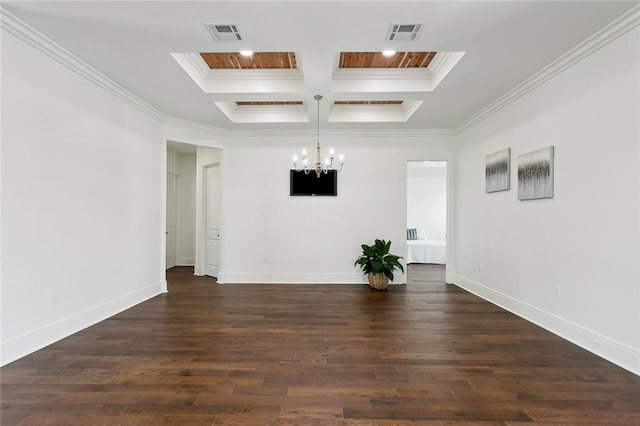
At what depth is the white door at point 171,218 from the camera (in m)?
7.76

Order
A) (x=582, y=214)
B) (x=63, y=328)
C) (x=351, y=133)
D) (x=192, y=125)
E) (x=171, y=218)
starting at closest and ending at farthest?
(x=582, y=214) < (x=63, y=328) < (x=192, y=125) < (x=351, y=133) < (x=171, y=218)

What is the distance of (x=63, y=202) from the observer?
3.27 m

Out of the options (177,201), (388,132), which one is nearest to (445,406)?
(388,132)

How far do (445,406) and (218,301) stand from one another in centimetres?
347

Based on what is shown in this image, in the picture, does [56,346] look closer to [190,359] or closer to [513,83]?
[190,359]

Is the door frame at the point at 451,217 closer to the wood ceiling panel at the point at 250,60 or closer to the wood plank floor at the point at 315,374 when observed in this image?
the wood plank floor at the point at 315,374

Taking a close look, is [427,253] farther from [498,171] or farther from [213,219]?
[213,219]

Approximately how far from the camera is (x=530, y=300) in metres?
3.85

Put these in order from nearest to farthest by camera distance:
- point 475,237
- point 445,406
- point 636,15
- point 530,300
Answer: point 445,406 < point 636,15 < point 530,300 < point 475,237

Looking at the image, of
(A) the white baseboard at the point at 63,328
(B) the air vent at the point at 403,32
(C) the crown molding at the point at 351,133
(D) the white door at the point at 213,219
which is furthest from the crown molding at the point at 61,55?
(B) the air vent at the point at 403,32

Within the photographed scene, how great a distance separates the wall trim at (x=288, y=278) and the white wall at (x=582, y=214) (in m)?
2.50

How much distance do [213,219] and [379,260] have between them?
11.7 ft

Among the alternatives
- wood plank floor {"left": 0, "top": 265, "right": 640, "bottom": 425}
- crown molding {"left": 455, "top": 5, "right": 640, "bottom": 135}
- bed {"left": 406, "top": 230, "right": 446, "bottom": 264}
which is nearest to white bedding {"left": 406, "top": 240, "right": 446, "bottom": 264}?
bed {"left": 406, "top": 230, "right": 446, "bottom": 264}

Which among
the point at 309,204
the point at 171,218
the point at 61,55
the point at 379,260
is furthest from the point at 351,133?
the point at 171,218
